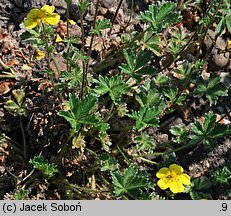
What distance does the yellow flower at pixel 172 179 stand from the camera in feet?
10.6

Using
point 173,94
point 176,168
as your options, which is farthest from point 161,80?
point 176,168

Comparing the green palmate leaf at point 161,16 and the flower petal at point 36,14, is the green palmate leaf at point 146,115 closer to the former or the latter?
the green palmate leaf at point 161,16

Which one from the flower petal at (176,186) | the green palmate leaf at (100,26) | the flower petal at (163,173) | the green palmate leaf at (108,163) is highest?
the green palmate leaf at (100,26)

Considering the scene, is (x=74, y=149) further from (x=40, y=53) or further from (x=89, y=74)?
(x=40, y=53)

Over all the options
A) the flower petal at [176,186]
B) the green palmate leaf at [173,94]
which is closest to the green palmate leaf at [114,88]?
the green palmate leaf at [173,94]

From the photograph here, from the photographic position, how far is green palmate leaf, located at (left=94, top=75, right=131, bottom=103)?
10.6ft

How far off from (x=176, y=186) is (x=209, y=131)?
46 cm

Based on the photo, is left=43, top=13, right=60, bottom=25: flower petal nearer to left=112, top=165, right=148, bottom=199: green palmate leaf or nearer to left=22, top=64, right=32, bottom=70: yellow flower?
left=22, top=64, right=32, bottom=70: yellow flower

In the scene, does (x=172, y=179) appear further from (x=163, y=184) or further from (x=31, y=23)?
(x=31, y=23)

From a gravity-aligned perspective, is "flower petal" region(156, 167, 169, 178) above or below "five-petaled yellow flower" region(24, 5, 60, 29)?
below

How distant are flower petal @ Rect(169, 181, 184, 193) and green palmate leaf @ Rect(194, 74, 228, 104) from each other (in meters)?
0.80

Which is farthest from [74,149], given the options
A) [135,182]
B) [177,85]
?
[177,85]

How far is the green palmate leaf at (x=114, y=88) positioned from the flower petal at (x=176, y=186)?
0.64m
